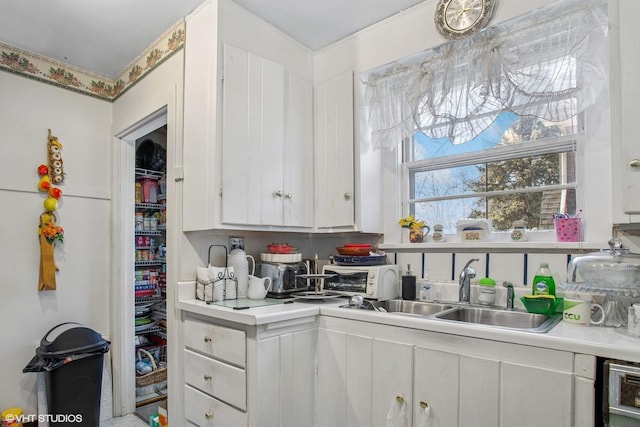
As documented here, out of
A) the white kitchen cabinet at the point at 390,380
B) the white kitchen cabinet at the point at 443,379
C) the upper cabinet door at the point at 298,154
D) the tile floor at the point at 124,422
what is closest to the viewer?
the white kitchen cabinet at the point at 443,379

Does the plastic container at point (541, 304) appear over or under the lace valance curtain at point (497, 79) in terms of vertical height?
under

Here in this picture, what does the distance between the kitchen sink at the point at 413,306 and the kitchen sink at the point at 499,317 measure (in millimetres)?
81

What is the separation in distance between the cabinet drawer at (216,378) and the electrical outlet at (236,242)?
63 centimetres

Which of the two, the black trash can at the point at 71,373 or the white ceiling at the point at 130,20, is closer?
the white ceiling at the point at 130,20

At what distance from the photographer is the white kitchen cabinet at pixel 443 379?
1.16 meters

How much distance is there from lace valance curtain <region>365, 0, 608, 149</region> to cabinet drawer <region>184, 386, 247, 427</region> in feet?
5.10

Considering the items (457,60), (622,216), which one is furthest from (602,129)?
(457,60)

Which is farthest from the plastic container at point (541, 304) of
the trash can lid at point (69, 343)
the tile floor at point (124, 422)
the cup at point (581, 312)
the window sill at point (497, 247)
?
the tile floor at point (124, 422)

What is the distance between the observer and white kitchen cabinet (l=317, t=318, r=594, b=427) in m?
1.16

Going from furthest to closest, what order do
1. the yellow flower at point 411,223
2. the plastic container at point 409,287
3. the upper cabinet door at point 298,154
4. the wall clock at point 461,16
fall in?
the upper cabinet door at point 298,154, the yellow flower at point 411,223, the plastic container at point 409,287, the wall clock at point 461,16

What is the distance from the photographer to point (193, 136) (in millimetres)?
2051

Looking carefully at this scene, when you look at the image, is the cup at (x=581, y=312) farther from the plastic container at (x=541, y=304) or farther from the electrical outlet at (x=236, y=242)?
the electrical outlet at (x=236, y=242)

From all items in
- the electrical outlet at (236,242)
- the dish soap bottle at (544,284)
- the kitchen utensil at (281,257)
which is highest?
the electrical outlet at (236,242)

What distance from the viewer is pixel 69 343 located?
2252 mm
